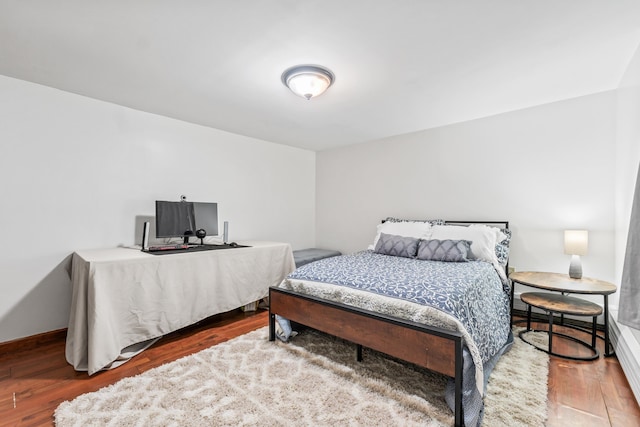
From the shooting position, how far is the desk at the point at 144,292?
2.10 m

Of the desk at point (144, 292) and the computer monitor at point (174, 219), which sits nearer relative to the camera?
the desk at point (144, 292)

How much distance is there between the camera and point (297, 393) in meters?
1.82

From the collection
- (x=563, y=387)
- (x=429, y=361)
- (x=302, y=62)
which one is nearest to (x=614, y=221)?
(x=563, y=387)

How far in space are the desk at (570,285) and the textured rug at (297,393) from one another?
1.73 feet

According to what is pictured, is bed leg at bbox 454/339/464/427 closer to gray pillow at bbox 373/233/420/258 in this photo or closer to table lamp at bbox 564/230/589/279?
gray pillow at bbox 373/233/420/258

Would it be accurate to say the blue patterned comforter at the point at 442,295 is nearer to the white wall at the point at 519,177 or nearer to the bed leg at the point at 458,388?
the bed leg at the point at 458,388

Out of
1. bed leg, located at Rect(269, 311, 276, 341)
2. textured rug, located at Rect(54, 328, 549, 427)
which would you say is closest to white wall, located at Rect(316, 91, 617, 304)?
textured rug, located at Rect(54, 328, 549, 427)

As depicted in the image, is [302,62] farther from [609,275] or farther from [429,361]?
[609,275]

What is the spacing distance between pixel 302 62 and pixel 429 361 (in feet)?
7.04

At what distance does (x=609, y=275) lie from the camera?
2.73 metres

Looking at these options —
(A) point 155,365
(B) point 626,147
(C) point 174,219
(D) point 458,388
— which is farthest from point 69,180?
(B) point 626,147

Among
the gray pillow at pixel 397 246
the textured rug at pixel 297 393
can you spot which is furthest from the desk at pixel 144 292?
the gray pillow at pixel 397 246

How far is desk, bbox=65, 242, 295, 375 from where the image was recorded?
2102mm

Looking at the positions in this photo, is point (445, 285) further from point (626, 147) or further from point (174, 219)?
point (174, 219)
